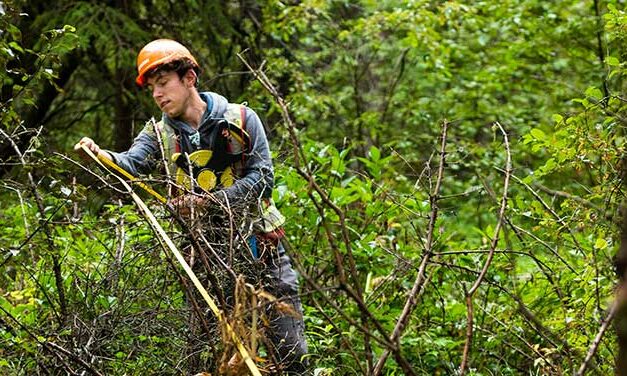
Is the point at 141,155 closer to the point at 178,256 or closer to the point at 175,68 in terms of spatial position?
the point at 175,68

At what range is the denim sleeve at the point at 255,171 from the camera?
4.22 metres

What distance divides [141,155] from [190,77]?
451mm

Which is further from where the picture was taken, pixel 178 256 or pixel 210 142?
pixel 210 142

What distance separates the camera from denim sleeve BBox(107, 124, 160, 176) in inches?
176

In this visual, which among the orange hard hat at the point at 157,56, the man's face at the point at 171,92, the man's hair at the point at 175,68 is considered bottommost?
the man's face at the point at 171,92

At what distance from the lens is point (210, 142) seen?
4.63 metres

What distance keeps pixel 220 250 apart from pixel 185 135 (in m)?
1.21

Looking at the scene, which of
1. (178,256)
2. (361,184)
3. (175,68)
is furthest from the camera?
(361,184)

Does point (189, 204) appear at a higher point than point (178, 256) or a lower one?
lower

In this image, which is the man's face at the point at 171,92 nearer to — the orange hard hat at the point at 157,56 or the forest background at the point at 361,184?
the orange hard hat at the point at 157,56

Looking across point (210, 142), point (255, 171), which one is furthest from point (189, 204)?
point (210, 142)

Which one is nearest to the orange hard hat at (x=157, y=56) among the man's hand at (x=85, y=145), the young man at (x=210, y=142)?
the young man at (x=210, y=142)

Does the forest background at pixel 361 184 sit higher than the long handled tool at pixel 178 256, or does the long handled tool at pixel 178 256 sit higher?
the long handled tool at pixel 178 256

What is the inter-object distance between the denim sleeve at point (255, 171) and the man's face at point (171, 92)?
306 millimetres
